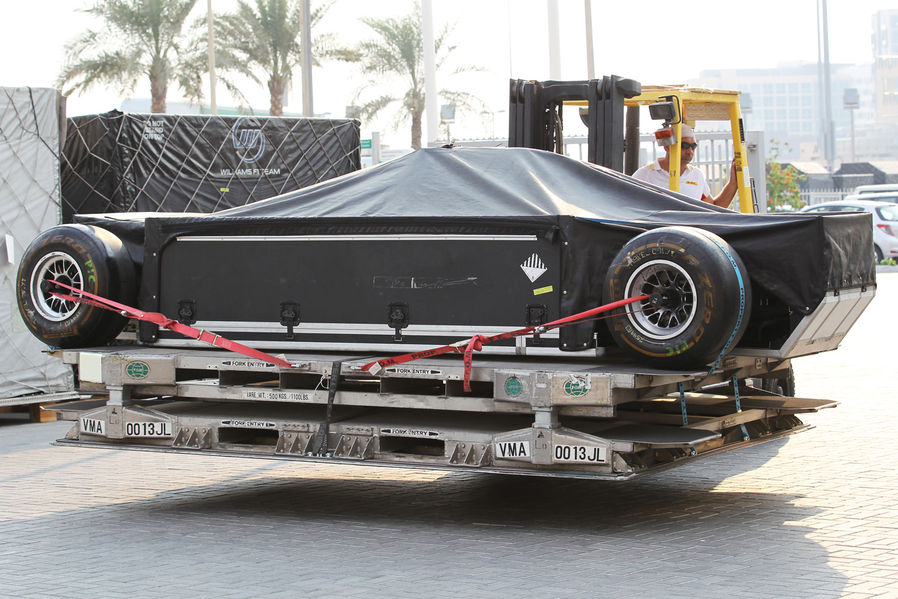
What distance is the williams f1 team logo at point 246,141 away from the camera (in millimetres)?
17172

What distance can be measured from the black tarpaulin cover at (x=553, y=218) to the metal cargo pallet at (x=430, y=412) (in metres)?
0.61

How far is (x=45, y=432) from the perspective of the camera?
1295 centimetres

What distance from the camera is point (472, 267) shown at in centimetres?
787

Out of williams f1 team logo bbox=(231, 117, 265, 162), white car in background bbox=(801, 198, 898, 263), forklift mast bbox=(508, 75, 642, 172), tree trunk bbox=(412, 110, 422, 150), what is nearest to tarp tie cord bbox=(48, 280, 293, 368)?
forklift mast bbox=(508, 75, 642, 172)

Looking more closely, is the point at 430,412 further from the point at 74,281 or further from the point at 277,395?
the point at 74,281

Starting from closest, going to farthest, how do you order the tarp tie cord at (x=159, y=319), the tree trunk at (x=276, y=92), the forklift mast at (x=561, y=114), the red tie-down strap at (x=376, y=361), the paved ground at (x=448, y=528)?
1. the paved ground at (x=448, y=528)
2. the red tie-down strap at (x=376, y=361)
3. the tarp tie cord at (x=159, y=319)
4. the forklift mast at (x=561, y=114)
5. the tree trunk at (x=276, y=92)

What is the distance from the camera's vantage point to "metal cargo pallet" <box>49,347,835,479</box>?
7312 millimetres

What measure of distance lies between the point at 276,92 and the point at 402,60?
13.4 feet

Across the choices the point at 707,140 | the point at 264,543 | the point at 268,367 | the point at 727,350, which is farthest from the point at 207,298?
the point at 707,140

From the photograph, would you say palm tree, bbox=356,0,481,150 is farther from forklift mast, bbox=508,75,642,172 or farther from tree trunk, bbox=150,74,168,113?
forklift mast, bbox=508,75,642,172

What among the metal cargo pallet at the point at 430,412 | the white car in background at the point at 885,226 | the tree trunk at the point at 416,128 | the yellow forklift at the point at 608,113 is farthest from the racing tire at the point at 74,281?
the tree trunk at the point at 416,128

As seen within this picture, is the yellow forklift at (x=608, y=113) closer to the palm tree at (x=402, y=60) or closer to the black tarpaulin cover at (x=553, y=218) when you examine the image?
the black tarpaulin cover at (x=553, y=218)

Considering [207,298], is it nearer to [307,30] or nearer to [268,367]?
[268,367]

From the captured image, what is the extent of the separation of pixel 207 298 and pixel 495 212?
6.71 feet
